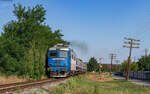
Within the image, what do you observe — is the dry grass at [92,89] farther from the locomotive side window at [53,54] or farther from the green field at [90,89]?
the locomotive side window at [53,54]

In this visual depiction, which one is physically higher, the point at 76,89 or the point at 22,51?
the point at 22,51

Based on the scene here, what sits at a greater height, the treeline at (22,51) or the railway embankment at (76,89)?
the treeline at (22,51)

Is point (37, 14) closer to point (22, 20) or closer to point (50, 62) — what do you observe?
point (22, 20)

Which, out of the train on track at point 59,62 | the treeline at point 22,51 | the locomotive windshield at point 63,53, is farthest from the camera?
the locomotive windshield at point 63,53

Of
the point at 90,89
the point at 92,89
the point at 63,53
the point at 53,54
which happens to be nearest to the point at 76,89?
the point at 90,89

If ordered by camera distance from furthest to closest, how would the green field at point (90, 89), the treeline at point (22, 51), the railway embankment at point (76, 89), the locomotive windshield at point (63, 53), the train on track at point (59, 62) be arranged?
1. the locomotive windshield at point (63, 53)
2. the train on track at point (59, 62)
3. the treeline at point (22, 51)
4. the green field at point (90, 89)
5. the railway embankment at point (76, 89)

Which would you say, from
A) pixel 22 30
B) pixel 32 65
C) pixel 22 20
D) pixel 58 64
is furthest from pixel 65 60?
pixel 22 20

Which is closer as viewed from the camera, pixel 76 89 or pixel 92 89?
pixel 76 89

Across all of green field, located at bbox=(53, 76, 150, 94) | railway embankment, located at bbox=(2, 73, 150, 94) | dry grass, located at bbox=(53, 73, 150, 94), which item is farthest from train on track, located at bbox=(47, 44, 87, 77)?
green field, located at bbox=(53, 76, 150, 94)

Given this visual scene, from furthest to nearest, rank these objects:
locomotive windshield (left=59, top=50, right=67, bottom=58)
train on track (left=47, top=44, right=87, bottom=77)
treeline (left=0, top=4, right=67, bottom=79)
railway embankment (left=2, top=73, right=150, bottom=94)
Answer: locomotive windshield (left=59, top=50, right=67, bottom=58), train on track (left=47, top=44, right=87, bottom=77), treeline (left=0, top=4, right=67, bottom=79), railway embankment (left=2, top=73, right=150, bottom=94)

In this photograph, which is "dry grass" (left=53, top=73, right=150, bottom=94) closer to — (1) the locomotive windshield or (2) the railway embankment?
(2) the railway embankment

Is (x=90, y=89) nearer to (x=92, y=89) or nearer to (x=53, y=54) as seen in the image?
(x=92, y=89)

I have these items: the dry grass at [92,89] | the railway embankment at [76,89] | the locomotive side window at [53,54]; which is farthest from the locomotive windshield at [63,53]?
the railway embankment at [76,89]

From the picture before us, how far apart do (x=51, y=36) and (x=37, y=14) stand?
15.1 feet
